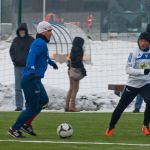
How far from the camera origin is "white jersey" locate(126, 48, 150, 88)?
43.7 feet

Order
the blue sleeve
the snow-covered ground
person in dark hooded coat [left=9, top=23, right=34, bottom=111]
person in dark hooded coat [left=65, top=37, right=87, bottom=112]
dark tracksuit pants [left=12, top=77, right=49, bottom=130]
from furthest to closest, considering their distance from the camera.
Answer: the snow-covered ground
person in dark hooded coat [left=65, top=37, right=87, bottom=112]
person in dark hooded coat [left=9, top=23, right=34, bottom=111]
dark tracksuit pants [left=12, top=77, right=49, bottom=130]
the blue sleeve

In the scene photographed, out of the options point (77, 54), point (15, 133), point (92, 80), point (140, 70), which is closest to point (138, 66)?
point (140, 70)

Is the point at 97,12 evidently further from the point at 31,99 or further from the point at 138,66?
the point at 31,99

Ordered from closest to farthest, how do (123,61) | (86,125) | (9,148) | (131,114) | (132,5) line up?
(9,148)
(86,125)
(131,114)
(123,61)
(132,5)

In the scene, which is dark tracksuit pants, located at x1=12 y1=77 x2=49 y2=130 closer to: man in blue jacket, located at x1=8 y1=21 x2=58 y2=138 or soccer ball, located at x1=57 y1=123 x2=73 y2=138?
man in blue jacket, located at x1=8 y1=21 x2=58 y2=138

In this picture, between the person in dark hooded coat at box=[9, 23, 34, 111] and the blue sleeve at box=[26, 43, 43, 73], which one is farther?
the person in dark hooded coat at box=[9, 23, 34, 111]

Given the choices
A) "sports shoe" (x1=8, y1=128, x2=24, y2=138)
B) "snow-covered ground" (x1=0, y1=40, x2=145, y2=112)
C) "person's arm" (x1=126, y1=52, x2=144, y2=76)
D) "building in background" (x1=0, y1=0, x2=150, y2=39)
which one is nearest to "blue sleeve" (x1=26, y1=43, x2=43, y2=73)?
"sports shoe" (x1=8, y1=128, x2=24, y2=138)

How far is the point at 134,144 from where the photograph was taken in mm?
Result: 12203

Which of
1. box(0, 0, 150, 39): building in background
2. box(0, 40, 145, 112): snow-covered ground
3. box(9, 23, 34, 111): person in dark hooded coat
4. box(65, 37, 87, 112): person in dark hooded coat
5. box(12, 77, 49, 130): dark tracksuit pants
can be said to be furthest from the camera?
box(0, 0, 150, 39): building in background

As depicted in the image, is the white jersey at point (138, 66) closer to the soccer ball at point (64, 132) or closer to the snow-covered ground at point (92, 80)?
the soccer ball at point (64, 132)

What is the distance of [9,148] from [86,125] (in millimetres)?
4205

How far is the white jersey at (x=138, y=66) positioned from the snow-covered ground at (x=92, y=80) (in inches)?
278

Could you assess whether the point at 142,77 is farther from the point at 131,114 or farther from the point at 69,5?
the point at 69,5

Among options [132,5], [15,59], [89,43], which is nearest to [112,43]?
[89,43]
